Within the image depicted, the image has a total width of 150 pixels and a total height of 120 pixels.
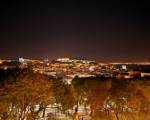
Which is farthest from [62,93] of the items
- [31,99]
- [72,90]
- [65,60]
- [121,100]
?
[65,60]

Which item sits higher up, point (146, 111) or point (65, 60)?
point (65, 60)

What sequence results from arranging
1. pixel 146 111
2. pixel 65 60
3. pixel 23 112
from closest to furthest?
pixel 23 112, pixel 146 111, pixel 65 60

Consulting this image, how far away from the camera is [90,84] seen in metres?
44.5

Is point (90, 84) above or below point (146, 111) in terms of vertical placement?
above

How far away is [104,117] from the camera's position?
38.7 meters

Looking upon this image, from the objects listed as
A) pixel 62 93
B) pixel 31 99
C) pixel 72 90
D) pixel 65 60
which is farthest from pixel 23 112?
pixel 65 60

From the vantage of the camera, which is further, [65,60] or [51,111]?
[65,60]

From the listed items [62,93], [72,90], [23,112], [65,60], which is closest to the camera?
[23,112]

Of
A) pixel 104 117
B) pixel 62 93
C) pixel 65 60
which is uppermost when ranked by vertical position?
pixel 65 60

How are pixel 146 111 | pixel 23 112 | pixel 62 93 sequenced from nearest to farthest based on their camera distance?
pixel 23 112
pixel 146 111
pixel 62 93

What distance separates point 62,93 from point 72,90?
324cm

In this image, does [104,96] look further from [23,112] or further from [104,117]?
[23,112]

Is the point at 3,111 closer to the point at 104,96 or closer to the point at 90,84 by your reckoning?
the point at 104,96

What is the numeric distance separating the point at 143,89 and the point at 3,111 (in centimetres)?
1864
